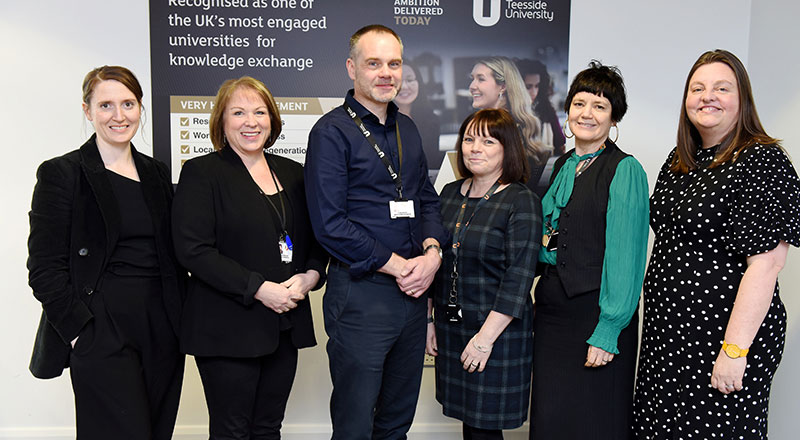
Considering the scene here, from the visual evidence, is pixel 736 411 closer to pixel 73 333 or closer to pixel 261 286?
pixel 261 286

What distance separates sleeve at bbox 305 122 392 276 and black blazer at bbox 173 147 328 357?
0.20 m

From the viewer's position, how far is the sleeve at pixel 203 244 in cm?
187

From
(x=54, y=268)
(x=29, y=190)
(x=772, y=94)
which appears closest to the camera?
(x=54, y=268)

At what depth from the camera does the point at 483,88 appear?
3139mm

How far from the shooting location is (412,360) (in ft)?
7.07

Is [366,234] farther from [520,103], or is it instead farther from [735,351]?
[520,103]

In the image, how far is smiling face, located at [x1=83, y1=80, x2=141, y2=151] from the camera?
1888mm

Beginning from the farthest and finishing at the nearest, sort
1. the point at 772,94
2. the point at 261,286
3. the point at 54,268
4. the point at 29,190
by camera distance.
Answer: the point at 29,190 → the point at 772,94 → the point at 261,286 → the point at 54,268

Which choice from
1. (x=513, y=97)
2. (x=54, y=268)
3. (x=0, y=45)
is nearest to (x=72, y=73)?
(x=0, y=45)

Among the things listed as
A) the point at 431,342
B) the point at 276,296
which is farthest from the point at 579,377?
the point at 276,296

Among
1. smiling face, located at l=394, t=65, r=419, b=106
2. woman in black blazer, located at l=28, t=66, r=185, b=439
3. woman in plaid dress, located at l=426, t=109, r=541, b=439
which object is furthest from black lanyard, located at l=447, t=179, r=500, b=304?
smiling face, located at l=394, t=65, r=419, b=106

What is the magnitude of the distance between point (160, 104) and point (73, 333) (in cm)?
167

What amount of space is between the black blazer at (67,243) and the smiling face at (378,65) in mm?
990

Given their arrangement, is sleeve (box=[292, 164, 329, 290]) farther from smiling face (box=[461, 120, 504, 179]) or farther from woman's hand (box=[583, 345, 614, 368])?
woman's hand (box=[583, 345, 614, 368])
